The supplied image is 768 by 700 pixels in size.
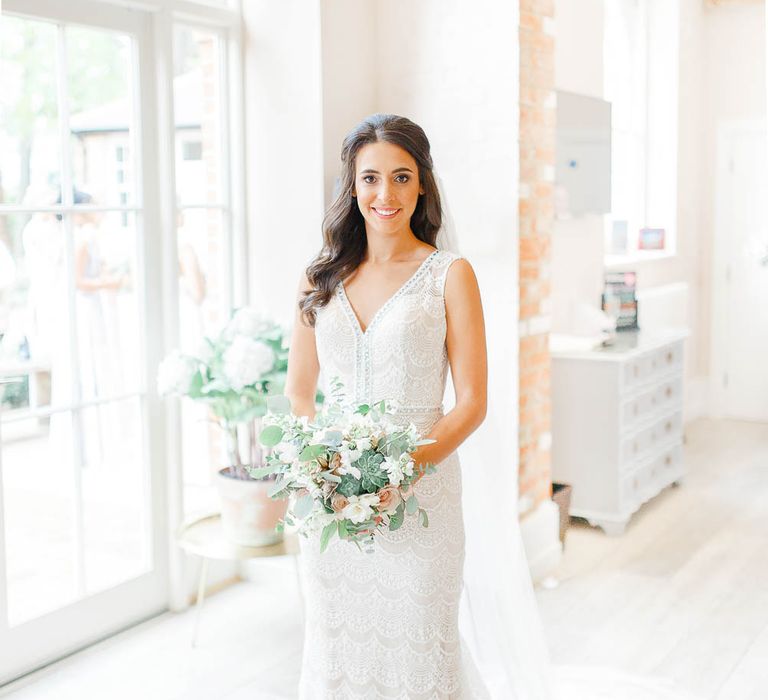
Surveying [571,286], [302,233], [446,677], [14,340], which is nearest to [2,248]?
[14,340]

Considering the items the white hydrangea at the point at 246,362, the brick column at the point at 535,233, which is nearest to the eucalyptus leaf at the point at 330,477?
the white hydrangea at the point at 246,362

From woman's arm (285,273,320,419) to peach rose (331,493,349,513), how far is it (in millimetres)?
432

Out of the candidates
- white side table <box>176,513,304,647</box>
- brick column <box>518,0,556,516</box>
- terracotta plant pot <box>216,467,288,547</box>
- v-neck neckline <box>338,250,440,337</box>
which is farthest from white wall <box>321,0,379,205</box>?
v-neck neckline <box>338,250,440,337</box>

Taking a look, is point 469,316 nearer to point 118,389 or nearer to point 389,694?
point 389,694

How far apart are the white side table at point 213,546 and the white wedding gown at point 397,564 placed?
3.44 feet

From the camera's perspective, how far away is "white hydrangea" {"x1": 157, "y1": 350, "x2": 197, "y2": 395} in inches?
131

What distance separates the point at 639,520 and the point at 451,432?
3.17 meters

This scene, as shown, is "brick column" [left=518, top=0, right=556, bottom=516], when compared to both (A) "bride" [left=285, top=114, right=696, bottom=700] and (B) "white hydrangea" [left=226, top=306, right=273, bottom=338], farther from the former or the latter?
(A) "bride" [left=285, top=114, right=696, bottom=700]

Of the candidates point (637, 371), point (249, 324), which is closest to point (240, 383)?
point (249, 324)

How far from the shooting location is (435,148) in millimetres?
3824

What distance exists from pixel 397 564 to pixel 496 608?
0.89 meters

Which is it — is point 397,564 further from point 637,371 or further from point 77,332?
point 637,371

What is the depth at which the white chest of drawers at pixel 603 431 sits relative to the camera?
4.84m

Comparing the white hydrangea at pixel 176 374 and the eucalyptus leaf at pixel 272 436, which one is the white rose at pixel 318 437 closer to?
the eucalyptus leaf at pixel 272 436
